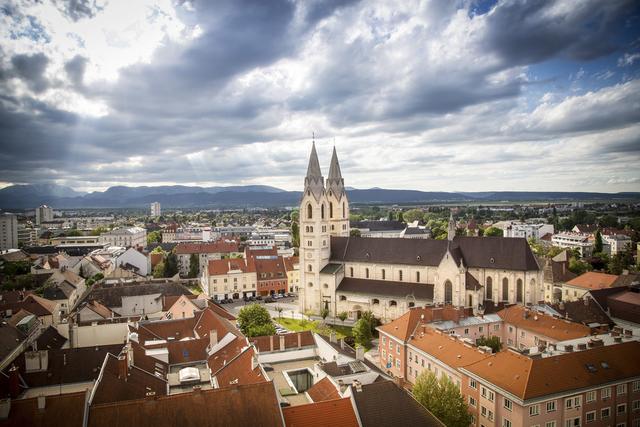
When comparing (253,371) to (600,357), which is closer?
(253,371)

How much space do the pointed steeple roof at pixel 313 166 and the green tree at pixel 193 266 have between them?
53.5 m

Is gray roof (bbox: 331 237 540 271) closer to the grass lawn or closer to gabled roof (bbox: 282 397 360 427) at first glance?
the grass lawn

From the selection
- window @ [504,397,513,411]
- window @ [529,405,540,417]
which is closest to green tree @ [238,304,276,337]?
window @ [504,397,513,411]

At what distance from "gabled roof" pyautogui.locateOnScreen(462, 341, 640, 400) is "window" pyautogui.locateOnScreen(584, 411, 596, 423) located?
2225mm

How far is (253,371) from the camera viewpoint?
1339 inches

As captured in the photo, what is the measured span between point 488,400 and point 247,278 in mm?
66123

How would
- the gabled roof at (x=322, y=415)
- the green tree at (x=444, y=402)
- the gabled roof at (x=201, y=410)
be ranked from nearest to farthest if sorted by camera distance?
1. the gabled roof at (x=201, y=410)
2. the gabled roof at (x=322, y=415)
3. the green tree at (x=444, y=402)

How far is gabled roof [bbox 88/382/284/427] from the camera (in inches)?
950

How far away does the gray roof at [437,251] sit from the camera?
67312 millimetres

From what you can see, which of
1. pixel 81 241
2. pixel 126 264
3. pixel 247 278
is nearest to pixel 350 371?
pixel 247 278

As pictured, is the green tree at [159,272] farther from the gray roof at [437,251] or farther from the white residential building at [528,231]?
the white residential building at [528,231]

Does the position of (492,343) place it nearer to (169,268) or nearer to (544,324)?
(544,324)

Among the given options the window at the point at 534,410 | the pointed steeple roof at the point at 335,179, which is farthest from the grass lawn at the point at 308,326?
the window at the point at 534,410

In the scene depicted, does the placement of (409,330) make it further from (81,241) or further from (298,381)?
(81,241)
